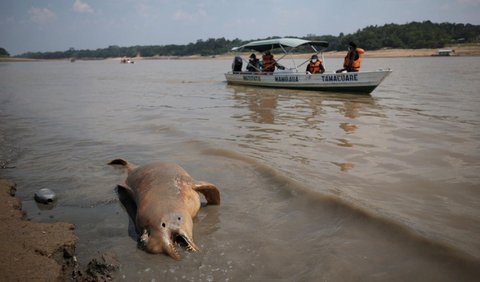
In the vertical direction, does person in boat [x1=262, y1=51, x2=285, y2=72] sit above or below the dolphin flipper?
above

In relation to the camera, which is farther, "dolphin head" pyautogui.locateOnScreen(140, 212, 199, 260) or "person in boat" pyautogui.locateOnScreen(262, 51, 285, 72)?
"person in boat" pyautogui.locateOnScreen(262, 51, 285, 72)

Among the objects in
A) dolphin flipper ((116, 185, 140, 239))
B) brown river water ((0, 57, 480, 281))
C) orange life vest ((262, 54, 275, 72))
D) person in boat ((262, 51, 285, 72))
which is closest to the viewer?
brown river water ((0, 57, 480, 281))

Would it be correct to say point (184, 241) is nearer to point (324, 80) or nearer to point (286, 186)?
point (286, 186)

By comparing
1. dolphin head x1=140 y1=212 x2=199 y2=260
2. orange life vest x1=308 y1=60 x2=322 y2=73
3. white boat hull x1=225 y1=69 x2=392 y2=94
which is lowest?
dolphin head x1=140 y1=212 x2=199 y2=260

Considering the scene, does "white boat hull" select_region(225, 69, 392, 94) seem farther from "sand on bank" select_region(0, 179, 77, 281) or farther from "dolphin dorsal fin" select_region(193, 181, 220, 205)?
"sand on bank" select_region(0, 179, 77, 281)

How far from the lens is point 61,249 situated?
356 cm

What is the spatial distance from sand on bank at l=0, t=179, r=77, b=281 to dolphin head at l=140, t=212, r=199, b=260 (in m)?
0.74

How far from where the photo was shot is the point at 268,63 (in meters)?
21.8

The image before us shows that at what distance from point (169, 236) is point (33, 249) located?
4.19 ft

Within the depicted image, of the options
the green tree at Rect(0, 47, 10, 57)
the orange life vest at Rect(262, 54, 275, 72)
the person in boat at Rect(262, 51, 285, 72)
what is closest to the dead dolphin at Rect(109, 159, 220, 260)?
the person in boat at Rect(262, 51, 285, 72)

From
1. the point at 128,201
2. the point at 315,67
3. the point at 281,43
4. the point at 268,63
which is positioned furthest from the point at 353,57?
the point at 128,201

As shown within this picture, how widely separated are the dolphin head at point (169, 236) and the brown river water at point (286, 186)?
4.1 inches

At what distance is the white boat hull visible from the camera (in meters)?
16.7

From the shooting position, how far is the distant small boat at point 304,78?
16.8 meters
